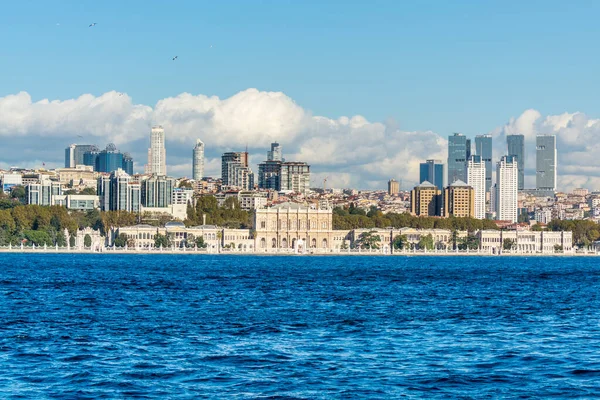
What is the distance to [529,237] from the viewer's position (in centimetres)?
16588

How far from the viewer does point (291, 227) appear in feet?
505

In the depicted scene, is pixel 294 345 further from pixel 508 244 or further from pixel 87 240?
pixel 508 244

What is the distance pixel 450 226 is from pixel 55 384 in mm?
150038

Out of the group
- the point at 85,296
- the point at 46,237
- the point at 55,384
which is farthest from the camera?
the point at 46,237

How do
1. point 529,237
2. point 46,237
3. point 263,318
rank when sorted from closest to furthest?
point 263,318
point 46,237
point 529,237

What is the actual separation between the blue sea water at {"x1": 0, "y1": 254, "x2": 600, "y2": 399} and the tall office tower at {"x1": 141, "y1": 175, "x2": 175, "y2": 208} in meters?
144

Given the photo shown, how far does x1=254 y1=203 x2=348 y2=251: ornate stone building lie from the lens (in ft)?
502

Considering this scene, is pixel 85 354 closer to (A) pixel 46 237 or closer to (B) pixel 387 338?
(B) pixel 387 338

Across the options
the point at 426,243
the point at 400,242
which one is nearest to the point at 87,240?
the point at 400,242

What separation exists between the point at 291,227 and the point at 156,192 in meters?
45.3

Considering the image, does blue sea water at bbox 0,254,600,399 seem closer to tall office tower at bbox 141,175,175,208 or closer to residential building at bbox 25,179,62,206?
residential building at bbox 25,179,62,206

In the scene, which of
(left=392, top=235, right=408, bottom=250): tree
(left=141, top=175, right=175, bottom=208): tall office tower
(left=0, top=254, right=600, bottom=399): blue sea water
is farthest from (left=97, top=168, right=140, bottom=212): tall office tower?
(left=0, top=254, right=600, bottom=399): blue sea water

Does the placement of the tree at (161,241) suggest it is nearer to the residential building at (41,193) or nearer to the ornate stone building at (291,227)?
the ornate stone building at (291,227)

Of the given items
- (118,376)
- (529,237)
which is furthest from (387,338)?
(529,237)
